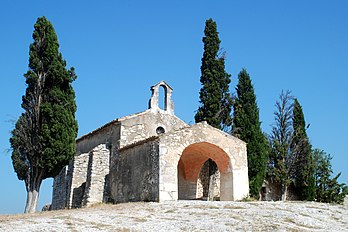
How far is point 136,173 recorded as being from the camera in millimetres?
20266

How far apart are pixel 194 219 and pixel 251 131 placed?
50.4 feet

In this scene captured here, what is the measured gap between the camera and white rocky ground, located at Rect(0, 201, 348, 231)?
467 inches

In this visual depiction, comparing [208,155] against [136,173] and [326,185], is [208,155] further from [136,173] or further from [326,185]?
[326,185]

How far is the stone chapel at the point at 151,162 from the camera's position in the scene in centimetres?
1916

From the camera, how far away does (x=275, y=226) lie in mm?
12445

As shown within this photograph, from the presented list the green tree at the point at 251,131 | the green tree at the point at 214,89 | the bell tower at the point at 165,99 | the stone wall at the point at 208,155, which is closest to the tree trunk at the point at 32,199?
the stone wall at the point at 208,155

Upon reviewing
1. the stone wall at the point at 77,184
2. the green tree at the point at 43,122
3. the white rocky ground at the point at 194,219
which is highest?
the green tree at the point at 43,122

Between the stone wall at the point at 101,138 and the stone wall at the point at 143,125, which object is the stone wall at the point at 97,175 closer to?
the stone wall at the point at 101,138

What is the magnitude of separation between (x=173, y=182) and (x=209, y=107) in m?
8.61

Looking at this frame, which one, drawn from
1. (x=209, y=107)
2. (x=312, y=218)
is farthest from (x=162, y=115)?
(x=312, y=218)

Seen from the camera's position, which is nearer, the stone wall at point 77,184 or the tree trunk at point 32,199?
the tree trunk at point 32,199

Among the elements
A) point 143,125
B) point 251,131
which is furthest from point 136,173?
point 251,131

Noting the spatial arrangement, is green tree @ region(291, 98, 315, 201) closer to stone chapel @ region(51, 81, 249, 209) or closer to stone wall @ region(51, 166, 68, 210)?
stone chapel @ region(51, 81, 249, 209)

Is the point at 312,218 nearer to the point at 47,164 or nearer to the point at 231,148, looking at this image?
the point at 231,148
